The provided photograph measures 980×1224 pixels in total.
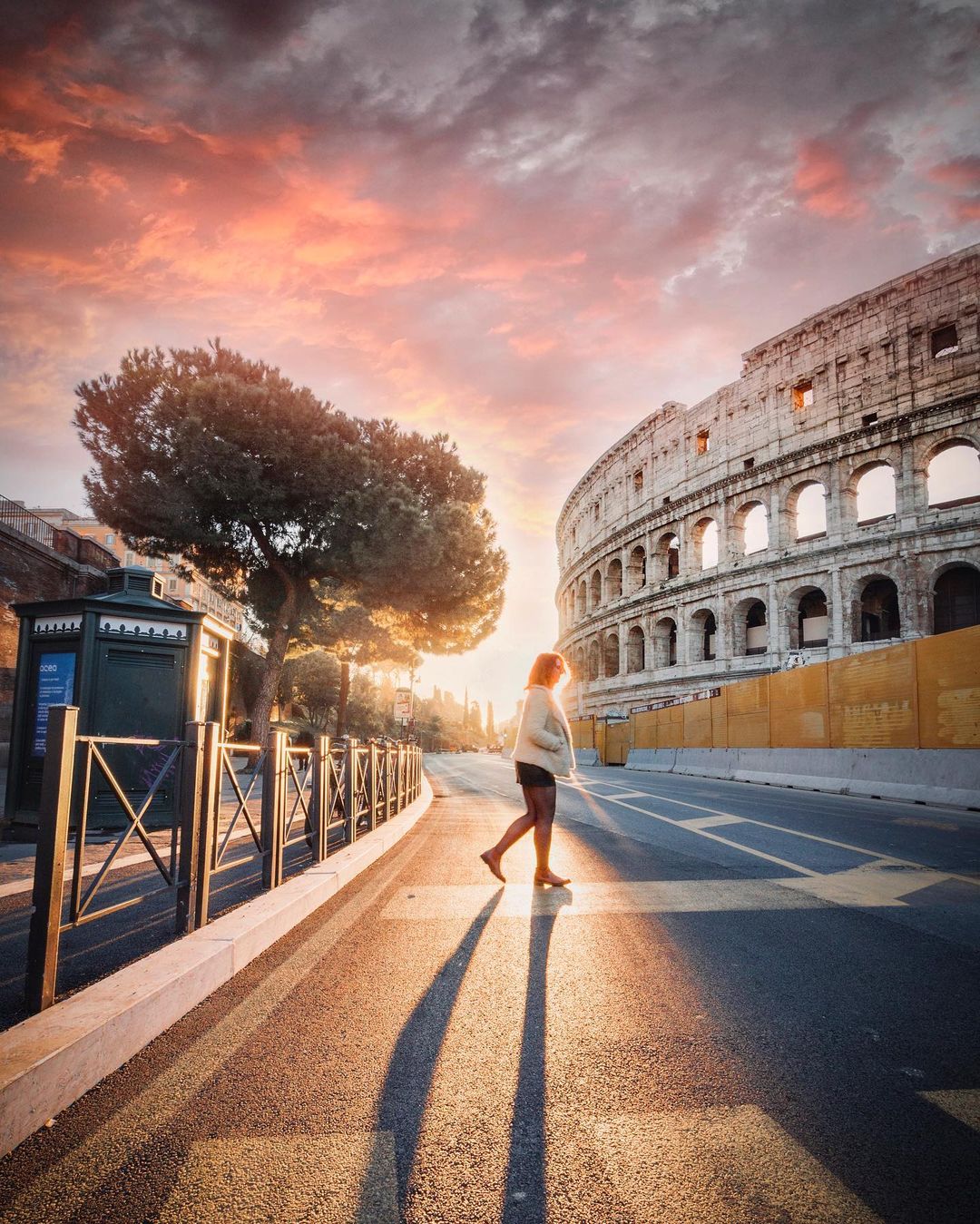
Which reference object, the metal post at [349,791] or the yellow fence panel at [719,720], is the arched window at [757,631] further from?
the metal post at [349,791]

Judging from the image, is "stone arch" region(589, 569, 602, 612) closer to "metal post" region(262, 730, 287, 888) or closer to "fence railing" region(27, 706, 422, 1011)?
"fence railing" region(27, 706, 422, 1011)

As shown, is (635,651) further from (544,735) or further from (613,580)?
(544,735)

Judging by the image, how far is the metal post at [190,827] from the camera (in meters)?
3.64

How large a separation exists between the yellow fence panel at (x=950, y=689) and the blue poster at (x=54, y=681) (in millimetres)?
12742

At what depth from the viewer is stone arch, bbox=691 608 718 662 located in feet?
125

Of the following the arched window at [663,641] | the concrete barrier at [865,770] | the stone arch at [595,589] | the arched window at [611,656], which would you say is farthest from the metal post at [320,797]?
the stone arch at [595,589]

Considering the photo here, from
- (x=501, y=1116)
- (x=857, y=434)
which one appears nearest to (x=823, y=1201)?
(x=501, y=1116)

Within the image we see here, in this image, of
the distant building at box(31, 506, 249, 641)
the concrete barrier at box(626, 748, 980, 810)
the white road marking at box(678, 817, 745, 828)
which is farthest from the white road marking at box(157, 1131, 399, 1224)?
the distant building at box(31, 506, 249, 641)

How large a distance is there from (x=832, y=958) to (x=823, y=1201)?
2.10 m

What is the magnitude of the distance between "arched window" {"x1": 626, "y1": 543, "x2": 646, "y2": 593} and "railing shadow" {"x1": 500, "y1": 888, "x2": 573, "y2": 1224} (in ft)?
139

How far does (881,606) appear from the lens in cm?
3266

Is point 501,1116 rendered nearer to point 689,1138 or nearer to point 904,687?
point 689,1138

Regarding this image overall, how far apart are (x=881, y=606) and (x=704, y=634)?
943 centimetres

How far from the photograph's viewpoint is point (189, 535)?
18891 millimetres
